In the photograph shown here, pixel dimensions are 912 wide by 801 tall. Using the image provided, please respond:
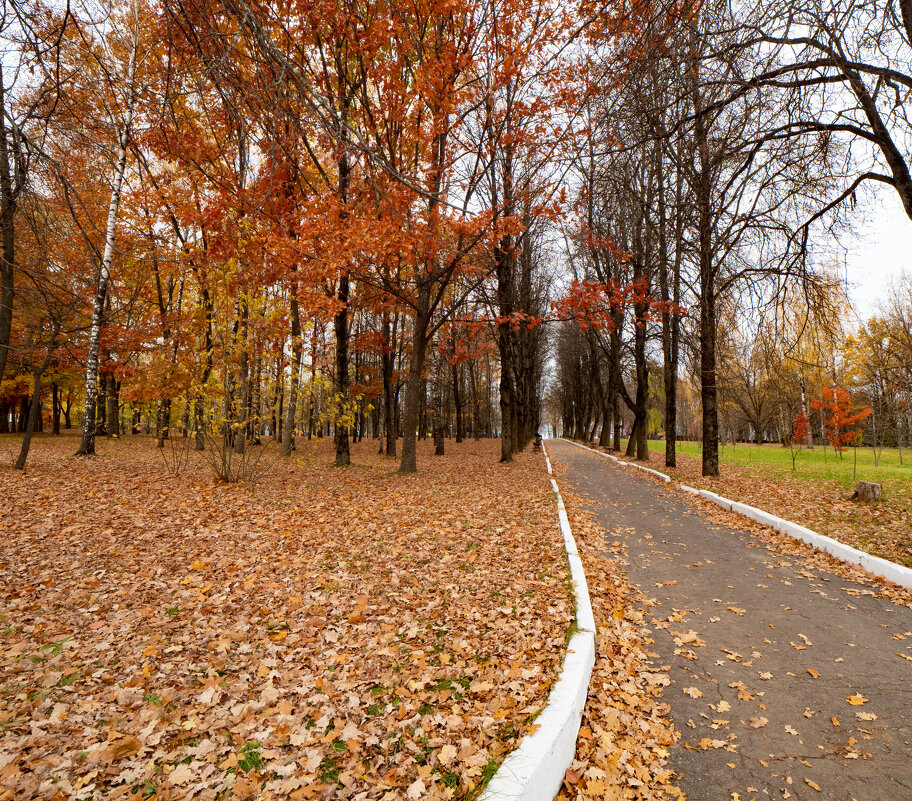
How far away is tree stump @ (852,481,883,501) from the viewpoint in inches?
353

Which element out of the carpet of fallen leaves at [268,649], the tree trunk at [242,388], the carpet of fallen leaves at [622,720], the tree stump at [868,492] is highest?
the tree trunk at [242,388]

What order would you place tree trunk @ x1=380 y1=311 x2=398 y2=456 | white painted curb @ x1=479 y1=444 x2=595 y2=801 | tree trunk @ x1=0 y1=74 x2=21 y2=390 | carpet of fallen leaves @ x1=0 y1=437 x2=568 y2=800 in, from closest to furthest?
white painted curb @ x1=479 y1=444 x2=595 y2=801 < carpet of fallen leaves @ x1=0 y1=437 x2=568 y2=800 < tree trunk @ x1=0 y1=74 x2=21 y2=390 < tree trunk @ x1=380 y1=311 x2=398 y2=456

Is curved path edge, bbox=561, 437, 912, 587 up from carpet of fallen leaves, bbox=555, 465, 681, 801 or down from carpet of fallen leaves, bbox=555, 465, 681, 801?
up

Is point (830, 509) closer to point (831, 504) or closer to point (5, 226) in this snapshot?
point (831, 504)

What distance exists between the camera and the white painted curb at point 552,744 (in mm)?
2277

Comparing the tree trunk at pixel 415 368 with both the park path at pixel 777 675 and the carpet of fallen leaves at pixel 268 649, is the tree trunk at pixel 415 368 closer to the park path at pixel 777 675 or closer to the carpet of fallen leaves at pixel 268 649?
the carpet of fallen leaves at pixel 268 649

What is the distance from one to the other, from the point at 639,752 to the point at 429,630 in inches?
75.7

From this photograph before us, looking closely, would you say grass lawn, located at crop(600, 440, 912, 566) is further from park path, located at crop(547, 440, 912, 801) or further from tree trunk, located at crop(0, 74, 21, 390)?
tree trunk, located at crop(0, 74, 21, 390)

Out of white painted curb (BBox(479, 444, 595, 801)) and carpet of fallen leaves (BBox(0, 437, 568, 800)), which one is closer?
white painted curb (BBox(479, 444, 595, 801))

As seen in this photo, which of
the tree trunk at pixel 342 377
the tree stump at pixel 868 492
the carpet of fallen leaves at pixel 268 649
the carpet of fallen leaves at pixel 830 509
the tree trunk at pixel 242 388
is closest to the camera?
the carpet of fallen leaves at pixel 268 649

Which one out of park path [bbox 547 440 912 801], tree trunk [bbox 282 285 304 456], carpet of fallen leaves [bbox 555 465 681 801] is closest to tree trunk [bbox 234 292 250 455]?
tree trunk [bbox 282 285 304 456]

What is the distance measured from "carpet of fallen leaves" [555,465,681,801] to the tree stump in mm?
7085

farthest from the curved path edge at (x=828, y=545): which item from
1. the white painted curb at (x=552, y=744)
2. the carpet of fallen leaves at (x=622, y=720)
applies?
the white painted curb at (x=552, y=744)

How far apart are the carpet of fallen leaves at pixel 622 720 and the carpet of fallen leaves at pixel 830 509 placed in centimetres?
415
